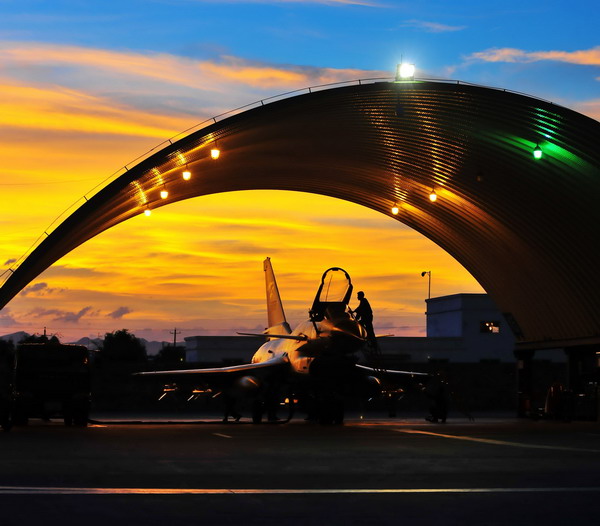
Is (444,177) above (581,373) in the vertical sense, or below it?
above

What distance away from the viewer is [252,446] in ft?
59.4

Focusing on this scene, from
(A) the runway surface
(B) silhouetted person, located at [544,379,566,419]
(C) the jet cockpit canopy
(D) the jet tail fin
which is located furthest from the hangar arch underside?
(A) the runway surface

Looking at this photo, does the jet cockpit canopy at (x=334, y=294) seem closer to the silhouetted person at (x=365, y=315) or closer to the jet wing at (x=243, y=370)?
the silhouetted person at (x=365, y=315)

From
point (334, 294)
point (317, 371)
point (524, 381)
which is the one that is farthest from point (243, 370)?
point (524, 381)

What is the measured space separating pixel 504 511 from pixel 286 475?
381 cm

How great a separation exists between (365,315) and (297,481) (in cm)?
1588

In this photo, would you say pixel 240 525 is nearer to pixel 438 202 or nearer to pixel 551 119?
pixel 551 119

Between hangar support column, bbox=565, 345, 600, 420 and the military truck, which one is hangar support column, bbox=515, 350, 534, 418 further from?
the military truck

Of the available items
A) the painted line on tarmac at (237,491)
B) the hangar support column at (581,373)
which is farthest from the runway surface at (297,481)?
the hangar support column at (581,373)

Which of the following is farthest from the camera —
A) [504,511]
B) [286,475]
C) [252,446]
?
[252,446]

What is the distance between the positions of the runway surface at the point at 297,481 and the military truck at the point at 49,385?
7344 millimetres

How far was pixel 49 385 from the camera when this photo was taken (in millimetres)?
26953

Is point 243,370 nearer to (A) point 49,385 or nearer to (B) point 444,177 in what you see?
(A) point 49,385

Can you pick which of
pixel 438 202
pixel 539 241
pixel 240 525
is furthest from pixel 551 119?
pixel 240 525
